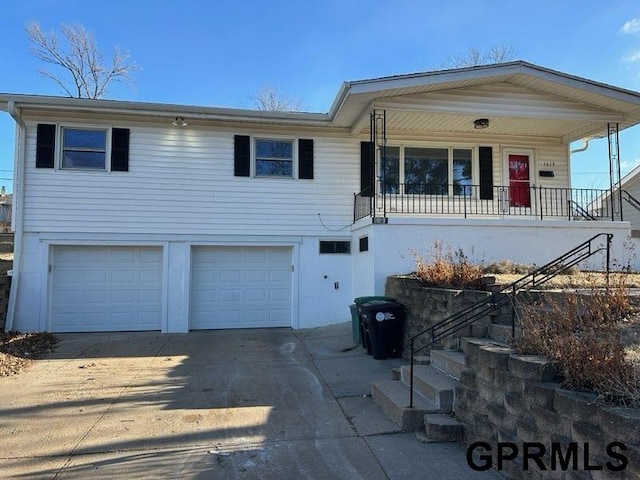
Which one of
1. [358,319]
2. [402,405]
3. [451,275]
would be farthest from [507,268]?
[402,405]

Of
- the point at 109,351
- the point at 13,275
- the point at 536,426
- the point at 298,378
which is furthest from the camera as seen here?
the point at 13,275

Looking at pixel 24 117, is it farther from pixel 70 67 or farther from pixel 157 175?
pixel 70 67

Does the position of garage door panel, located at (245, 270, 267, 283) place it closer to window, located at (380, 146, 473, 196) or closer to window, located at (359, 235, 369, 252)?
window, located at (359, 235, 369, 252)

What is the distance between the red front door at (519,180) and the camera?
11992mm

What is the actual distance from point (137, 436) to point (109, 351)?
447 cm

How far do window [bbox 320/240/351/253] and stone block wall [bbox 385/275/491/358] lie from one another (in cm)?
280

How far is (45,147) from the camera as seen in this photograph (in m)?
10.2

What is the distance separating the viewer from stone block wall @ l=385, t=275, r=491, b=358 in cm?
564

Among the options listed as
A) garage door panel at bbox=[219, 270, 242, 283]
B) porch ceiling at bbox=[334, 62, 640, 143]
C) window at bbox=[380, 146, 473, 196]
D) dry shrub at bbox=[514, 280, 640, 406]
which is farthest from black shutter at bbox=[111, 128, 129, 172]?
dry shrub at bbox=[514, 280, 640, 406]

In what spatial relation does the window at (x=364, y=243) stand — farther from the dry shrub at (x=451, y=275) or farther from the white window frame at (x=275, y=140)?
the white window frame at (x=275, y=140)

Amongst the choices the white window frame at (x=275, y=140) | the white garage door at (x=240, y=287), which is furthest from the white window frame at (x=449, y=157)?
the white garage door at (x=240, y=287)

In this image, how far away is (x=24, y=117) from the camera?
1014 cm

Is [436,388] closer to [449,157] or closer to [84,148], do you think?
[449,157]

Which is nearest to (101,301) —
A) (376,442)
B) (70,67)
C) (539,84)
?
(376,442)
